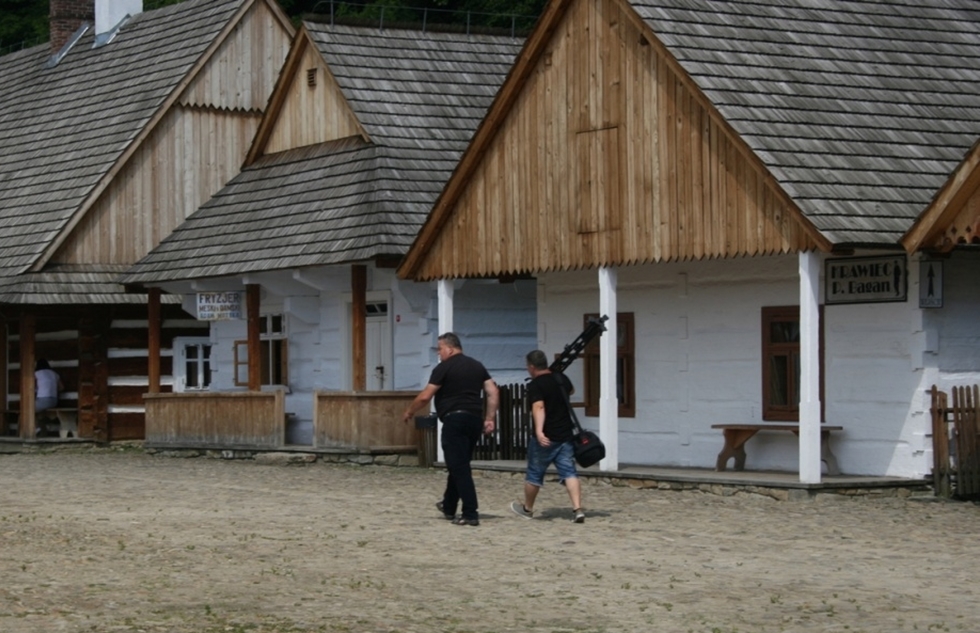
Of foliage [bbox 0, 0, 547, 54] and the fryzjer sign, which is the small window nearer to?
foliage [bbox 0, 0, 547, 54]

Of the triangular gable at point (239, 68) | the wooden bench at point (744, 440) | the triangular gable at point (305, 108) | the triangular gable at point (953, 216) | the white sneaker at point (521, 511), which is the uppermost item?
the triangular gable at point (239, 68)

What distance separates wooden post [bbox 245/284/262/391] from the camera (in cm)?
2758

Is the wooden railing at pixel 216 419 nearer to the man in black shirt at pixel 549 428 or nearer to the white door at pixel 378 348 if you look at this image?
the white door at pixel 378 348

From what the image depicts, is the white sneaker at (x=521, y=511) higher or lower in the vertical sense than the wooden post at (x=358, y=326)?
lower

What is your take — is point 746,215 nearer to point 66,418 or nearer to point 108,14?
point 66,418

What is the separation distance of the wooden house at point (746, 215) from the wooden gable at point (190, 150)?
881cm

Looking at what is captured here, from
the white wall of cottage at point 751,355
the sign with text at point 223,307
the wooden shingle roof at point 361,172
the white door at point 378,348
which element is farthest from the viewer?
the sign with text at point 223,307

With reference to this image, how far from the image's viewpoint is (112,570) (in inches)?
518

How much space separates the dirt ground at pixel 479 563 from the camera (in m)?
11.2

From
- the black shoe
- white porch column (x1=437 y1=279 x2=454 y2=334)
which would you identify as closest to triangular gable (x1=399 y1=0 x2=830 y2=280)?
white porch column (x1=437 y1=279 x2=454 y2=334)

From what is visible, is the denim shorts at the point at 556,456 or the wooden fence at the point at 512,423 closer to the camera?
the denim shorts at the point at 556,456

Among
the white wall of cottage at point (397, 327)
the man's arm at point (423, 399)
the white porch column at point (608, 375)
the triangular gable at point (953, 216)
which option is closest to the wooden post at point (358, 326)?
the white wall of cottage at point (397, 327)

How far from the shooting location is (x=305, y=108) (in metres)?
28.7

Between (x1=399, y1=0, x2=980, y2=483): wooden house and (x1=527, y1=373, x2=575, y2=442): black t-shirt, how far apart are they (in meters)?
2.95
